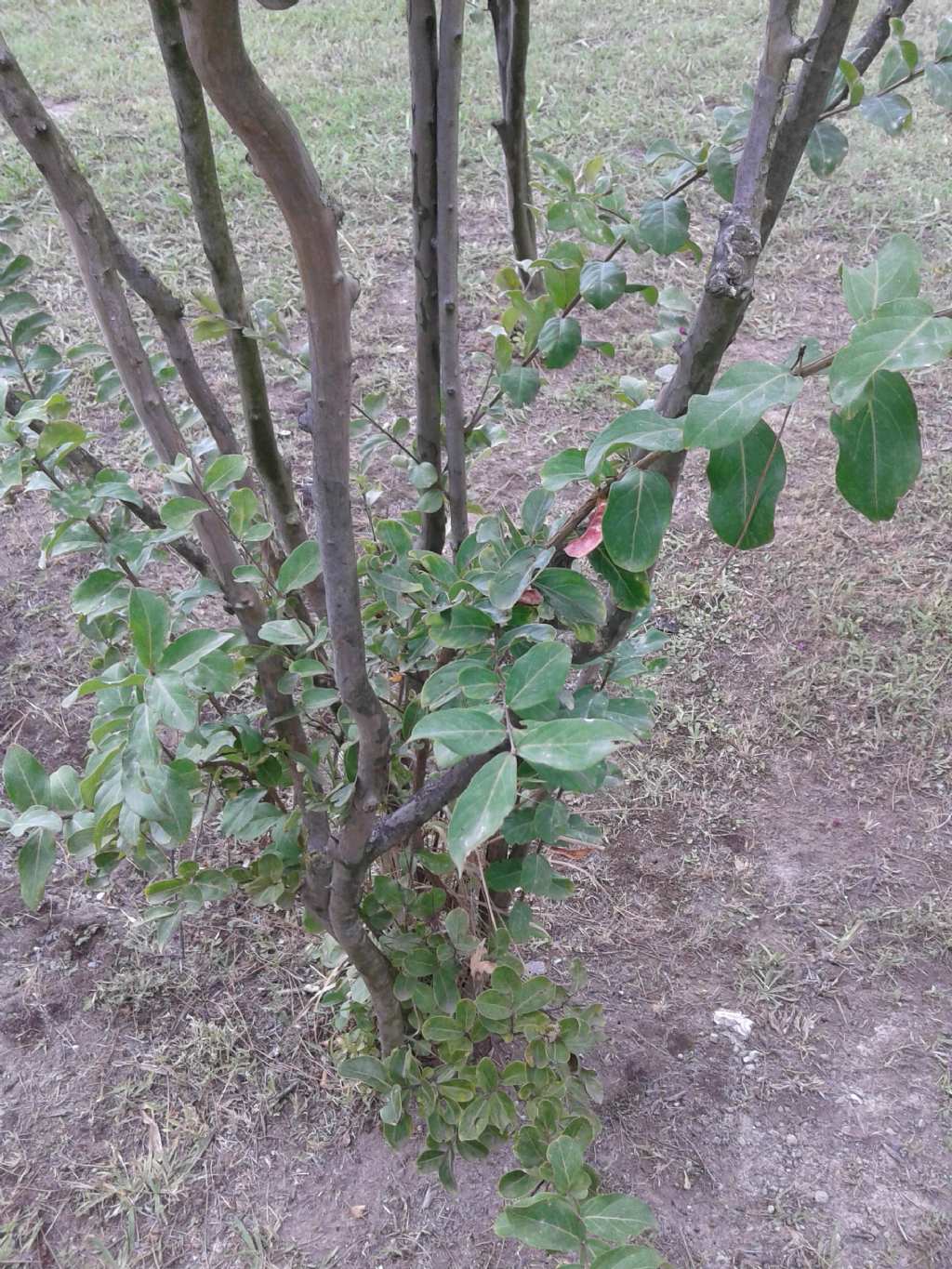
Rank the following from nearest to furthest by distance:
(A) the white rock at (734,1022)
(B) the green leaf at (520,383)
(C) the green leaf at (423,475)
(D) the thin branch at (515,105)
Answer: (B) the green leaf at (520,383)
(C) the green leaf at (423,475)
(A) the white rock at (734,1022)
(D) the thin branch at (515,105)

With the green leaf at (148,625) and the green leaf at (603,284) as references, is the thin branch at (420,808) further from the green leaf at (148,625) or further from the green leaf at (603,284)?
the green leaf at (603,284)

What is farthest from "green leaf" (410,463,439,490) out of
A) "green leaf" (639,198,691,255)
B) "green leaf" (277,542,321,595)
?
"green leaf" (639,198,691,255)

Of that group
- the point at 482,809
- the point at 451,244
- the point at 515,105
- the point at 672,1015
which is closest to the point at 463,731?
the point at 482,809

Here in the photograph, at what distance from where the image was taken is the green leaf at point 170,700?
73cm

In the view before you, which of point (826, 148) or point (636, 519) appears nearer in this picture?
point (636, 519)

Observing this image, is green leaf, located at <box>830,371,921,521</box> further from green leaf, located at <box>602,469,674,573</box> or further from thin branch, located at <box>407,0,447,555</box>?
thin branch, located at <box>407,0,447,555</box>

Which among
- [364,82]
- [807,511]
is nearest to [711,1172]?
[807,511]

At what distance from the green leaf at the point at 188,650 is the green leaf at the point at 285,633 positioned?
18 cm

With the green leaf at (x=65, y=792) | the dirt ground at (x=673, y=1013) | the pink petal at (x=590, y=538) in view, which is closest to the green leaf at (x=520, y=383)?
the pink petal at (x=590, y=538)

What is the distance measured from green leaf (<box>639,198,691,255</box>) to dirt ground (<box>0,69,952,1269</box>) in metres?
1.16

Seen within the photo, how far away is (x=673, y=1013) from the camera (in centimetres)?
159

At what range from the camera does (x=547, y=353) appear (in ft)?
3.20

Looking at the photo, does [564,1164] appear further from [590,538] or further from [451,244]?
[451,244]

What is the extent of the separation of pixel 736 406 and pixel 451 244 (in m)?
0.61
